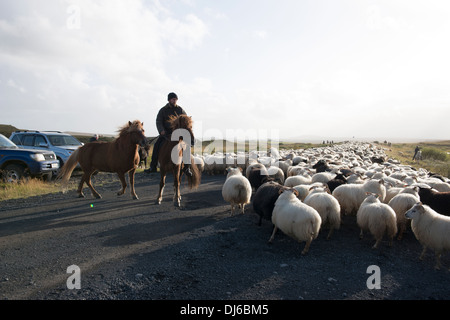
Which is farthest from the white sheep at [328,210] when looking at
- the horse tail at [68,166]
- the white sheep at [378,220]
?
the horse tail at [68,166]

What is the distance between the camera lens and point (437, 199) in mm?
6953

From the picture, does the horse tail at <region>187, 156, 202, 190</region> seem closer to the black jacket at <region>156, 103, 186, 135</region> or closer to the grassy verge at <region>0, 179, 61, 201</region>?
the black jacket at <region>156, 103, 186, 135</region>

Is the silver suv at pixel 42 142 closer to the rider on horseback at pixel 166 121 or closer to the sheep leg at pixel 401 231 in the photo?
the rider on horseback at pixel 166 121

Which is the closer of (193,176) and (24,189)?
(193,176)

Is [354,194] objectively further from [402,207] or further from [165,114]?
[165,114]

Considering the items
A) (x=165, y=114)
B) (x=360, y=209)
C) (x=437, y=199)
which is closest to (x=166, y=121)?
(x=165, y=114)

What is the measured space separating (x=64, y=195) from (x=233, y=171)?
672cm

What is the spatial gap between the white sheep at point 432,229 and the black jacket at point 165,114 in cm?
768

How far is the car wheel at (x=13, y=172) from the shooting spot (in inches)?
483

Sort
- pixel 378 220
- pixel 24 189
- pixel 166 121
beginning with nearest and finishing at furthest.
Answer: pixel 378 220
pixel 166 121
pixel 24 189

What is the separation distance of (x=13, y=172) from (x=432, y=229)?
15837 mm

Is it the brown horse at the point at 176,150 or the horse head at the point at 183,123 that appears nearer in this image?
the brown horse at the point at 176,150
